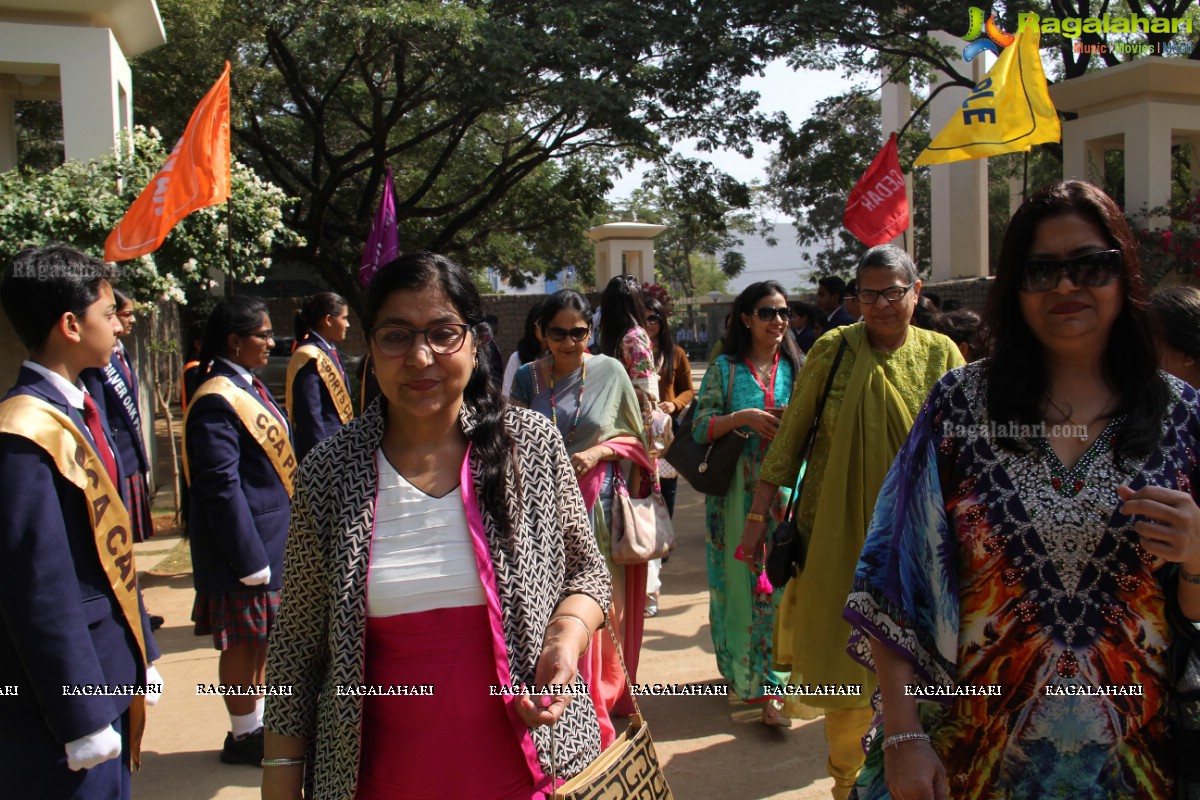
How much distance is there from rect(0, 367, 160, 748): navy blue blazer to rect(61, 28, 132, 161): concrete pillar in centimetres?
786

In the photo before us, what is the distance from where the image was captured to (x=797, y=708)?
12.5 feet

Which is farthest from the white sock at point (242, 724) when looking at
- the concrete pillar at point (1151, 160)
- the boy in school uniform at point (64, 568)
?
the concrete pillar at point (1151, 160)

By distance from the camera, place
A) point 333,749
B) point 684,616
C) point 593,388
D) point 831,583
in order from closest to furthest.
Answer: point 333,749 → point 831,583 → point 593,388 → point 684,616

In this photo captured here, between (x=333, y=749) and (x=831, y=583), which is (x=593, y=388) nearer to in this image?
(x=831, y=583)

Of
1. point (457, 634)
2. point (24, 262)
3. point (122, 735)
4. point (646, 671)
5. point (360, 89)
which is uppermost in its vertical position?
point (360, 89)

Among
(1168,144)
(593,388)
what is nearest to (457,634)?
(593,388)

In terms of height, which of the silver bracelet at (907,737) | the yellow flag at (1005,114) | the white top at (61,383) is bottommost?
the silver bracelet at (907,737)

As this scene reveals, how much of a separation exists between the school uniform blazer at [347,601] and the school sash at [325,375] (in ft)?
11.8

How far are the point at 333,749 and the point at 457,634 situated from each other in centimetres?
31

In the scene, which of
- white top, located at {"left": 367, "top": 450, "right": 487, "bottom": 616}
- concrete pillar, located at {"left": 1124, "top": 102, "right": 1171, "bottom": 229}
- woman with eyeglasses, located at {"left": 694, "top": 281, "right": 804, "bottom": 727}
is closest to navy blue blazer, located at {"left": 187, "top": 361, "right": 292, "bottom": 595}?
woman with eyeglasses, located at {"left": 694, "top": 281, "right": 804, "bottom": 727}

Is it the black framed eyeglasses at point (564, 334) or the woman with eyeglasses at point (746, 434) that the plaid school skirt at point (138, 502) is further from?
the woman with eyeglasses at point (746, 434)

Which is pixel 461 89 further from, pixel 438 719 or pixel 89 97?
pixel 438 719

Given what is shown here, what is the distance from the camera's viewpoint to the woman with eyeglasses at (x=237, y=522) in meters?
3.70

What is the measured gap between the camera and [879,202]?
7.61 metres
